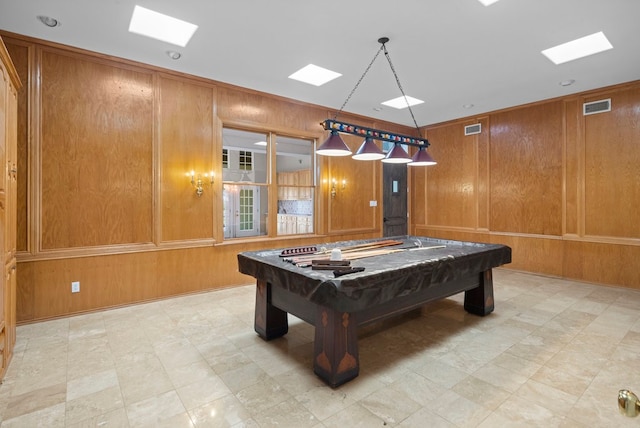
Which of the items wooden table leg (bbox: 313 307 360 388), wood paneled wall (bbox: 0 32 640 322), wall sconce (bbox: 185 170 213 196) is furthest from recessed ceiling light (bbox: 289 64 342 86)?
wooden table leg (bbox: 313 307 360 388)

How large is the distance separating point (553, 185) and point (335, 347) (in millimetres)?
5206

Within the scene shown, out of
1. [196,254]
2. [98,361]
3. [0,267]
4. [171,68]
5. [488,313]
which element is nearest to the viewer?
[0,267]

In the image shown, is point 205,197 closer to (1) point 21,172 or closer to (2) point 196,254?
(2) point 196,254

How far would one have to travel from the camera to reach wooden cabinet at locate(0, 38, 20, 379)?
2.45m

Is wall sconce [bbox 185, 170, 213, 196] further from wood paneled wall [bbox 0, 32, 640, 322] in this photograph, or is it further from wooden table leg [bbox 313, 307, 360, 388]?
wooden table leg [bbox 313, 307, 360, 388]

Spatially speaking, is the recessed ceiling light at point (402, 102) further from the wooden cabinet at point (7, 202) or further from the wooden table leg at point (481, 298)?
the wooden cabinet at point (7, 202)

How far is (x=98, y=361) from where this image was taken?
2697 millimetres

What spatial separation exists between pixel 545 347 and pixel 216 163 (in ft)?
14.5

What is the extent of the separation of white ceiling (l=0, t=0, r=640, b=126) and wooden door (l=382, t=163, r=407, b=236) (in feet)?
7.91

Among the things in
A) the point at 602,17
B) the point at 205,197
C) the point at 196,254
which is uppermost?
the point at 602,17

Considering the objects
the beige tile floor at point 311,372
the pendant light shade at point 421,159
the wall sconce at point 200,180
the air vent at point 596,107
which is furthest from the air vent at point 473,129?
the wall sconce at point 200,180

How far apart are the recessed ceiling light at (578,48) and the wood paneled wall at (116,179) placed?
3.87 metres

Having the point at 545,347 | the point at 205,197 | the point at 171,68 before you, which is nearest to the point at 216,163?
the point at 205,197

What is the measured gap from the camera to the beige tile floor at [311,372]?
79.3 inches
